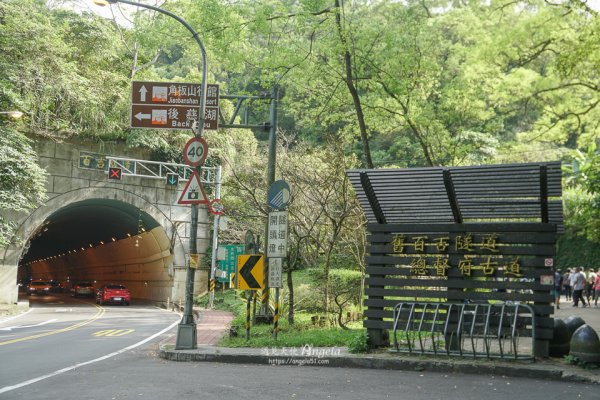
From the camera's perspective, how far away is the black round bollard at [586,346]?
9719mm

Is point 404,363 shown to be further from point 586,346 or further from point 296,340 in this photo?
point 296,340

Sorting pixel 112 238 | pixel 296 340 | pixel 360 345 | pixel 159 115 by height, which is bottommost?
pixel 296 340

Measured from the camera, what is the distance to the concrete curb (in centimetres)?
955

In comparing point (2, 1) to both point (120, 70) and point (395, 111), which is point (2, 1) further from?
point (395, 111)

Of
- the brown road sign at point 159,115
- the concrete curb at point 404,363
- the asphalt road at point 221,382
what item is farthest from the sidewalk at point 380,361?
the brown road sign at point 159,115

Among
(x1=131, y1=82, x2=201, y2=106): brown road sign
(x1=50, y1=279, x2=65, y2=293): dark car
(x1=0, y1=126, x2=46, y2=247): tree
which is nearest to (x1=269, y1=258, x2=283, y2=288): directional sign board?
(x1=131, y1=82, x2=201, y2=106): brown road sign

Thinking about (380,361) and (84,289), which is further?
(84,289)

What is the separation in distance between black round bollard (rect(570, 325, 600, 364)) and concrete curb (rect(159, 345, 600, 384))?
0.21 metres

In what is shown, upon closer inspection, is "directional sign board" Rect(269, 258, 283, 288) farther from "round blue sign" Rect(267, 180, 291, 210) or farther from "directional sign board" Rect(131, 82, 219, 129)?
"directional sign board" Rect(131, 82, 219, 129)

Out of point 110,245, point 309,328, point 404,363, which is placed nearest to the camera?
point 404,363

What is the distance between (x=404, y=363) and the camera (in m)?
10.7

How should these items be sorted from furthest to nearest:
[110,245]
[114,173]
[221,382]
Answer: [110,245]
[114,173]
[221,382]

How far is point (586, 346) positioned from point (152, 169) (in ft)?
102

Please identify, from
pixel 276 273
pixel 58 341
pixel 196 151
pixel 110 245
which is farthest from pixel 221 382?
pixel 110 245
